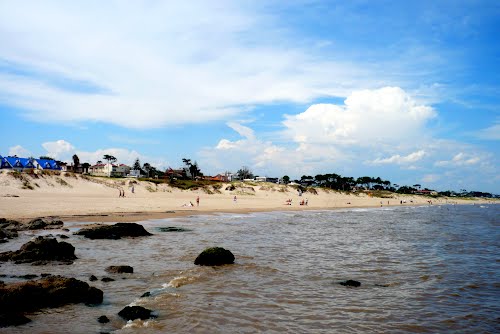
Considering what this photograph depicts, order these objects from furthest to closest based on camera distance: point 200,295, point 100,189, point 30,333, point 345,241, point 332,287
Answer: point 100,189, point 345,241, point 332,287, point 200,295, point 30,333

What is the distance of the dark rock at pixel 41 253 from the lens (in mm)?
14573

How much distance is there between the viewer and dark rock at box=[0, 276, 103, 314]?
8945 mm

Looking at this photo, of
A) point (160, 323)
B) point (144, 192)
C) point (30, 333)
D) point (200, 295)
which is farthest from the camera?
point (144, 192)

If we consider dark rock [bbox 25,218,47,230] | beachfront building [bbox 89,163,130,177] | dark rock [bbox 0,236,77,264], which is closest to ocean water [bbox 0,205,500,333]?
dark rock [bbox 0,236,77,264]

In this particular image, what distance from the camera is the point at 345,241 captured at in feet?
83.3

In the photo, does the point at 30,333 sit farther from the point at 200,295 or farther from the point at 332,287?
the point at 332,287

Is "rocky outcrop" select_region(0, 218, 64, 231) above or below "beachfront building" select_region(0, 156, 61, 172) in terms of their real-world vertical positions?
below

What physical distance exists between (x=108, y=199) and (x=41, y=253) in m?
37.9

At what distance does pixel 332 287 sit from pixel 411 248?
41.6ft

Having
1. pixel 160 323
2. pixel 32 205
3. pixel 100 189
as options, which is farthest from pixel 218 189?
pixel 160 323

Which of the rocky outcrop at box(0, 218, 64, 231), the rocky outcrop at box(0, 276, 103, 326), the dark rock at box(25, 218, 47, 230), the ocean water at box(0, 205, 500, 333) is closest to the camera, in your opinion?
the rocky outcrop at box(0, 276, 103, 326)

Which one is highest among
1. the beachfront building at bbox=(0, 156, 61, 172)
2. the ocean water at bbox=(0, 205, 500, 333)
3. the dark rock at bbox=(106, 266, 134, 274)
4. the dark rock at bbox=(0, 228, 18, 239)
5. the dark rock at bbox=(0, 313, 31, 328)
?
the beachfront building at bbox=(0, 156, 61, 172)

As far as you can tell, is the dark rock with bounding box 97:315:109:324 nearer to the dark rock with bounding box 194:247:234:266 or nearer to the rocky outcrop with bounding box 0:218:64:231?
the dark rock with bounding box 194:247:234:266

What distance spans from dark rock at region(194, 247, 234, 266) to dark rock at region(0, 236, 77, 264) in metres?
5.54
